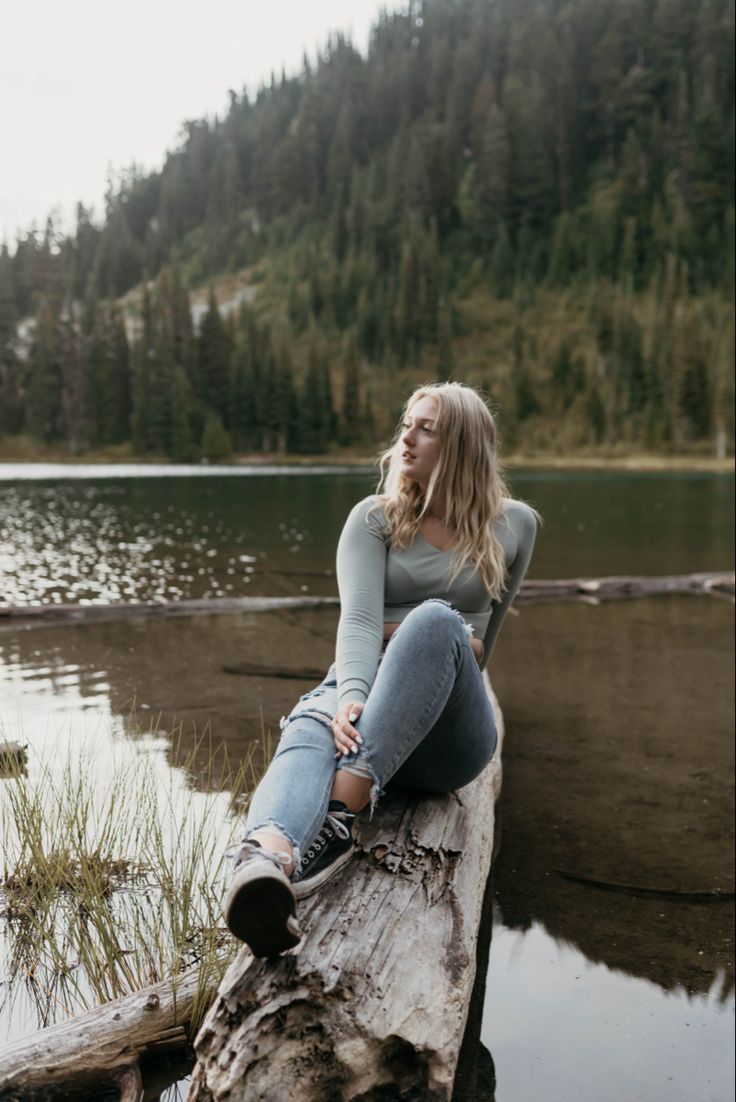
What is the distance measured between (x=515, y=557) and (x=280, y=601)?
953 centimetres

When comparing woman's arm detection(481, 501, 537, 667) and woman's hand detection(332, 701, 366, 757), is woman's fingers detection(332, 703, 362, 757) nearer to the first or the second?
woman's hand detection(332, 701, 366, 757)

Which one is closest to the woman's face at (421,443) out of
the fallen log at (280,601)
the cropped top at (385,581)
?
the cropped top at (385,581)

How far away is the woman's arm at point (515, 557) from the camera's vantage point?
4305mm

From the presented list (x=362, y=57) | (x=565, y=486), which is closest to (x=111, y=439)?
(x=565, y=486)

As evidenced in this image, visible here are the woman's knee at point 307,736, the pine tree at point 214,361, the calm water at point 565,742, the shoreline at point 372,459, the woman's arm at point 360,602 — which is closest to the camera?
the woman's knee at point 307,736

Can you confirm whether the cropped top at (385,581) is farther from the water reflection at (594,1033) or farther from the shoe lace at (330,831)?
the water reflection at (594,1033)

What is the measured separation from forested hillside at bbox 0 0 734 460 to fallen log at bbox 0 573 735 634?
69.8 metres

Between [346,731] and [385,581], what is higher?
[385,581]

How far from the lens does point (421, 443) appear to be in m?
4.05

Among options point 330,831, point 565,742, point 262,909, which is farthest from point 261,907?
point 565,742

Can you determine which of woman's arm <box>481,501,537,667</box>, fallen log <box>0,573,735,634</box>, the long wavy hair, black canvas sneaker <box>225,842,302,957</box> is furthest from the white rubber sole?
fallen log <box>0,573,735,634</box>

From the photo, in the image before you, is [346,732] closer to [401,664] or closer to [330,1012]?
[401,664]

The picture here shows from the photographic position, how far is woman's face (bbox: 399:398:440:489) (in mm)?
4023

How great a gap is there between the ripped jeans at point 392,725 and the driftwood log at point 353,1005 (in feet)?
1.03
